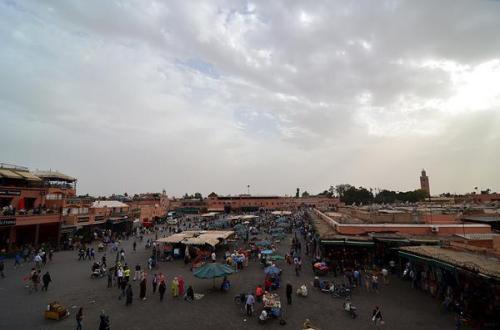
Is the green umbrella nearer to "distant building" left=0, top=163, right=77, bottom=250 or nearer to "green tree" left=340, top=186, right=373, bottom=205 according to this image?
"distant building" left=0, top=163, right=77, bottom=250

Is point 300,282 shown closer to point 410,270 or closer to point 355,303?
point 355,303

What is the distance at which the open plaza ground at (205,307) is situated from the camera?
38.3 ft

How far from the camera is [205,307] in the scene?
13.6 m

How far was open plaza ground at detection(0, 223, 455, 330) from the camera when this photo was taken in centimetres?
1166

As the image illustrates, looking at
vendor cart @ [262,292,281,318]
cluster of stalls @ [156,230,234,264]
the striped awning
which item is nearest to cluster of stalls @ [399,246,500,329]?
vendor cart @ [262,292,281,318]

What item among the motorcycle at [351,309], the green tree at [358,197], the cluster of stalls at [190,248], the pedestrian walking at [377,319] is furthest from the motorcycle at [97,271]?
the green tree at [358,197]

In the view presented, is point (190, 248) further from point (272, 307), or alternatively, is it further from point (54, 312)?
point (272, 307)

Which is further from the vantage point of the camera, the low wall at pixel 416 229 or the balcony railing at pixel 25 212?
the balcony railing at pixel 25 212

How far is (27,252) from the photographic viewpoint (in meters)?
24.3

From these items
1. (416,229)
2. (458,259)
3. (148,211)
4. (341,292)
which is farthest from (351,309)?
(148,211)

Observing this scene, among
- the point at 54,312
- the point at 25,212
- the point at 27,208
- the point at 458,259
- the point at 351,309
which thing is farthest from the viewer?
the point at 27,208

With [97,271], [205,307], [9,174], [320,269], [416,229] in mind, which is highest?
[9,174]

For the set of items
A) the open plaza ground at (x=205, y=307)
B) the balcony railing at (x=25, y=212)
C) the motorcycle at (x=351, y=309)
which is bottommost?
the open plaza ground at (x=205, y=307)

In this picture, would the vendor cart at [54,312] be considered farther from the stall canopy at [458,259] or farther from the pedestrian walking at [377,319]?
the stall canopy at [458,259]
